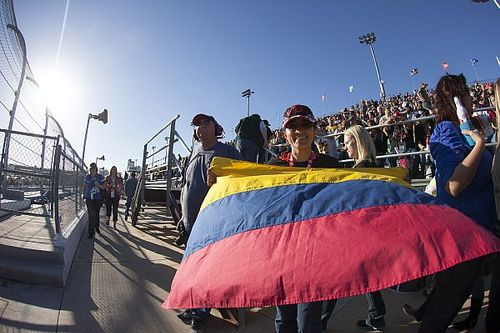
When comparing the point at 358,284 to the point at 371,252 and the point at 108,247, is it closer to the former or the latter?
the point at 371,252

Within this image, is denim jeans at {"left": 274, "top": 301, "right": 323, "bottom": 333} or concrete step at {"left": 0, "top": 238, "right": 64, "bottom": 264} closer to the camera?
denim jeans at {"left": 274, "top": 301, "right": 323, "bottom": 333}

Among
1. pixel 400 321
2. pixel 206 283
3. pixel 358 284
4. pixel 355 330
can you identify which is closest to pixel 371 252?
pixel 358 284

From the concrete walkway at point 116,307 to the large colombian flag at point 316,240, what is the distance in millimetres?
1513

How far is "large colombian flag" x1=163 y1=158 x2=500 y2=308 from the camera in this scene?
1.27 metres

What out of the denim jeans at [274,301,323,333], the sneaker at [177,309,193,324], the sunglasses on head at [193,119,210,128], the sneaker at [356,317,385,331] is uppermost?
the sunglasses on head at [193,119,210,128]

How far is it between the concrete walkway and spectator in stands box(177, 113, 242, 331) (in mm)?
157

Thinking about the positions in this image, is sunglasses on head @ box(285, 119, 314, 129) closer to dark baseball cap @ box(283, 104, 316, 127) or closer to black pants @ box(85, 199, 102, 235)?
dark baseball cap @ box(283, 104, 316, 127)

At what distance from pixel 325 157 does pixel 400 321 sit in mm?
1816

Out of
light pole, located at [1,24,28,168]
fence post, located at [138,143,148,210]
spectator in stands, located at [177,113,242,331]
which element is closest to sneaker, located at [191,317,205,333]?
spectator in stands, located at [177,113,242,331]

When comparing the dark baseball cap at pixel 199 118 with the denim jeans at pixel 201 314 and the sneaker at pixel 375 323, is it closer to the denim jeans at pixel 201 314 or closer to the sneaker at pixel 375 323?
the denim jeans at pixel 201 314

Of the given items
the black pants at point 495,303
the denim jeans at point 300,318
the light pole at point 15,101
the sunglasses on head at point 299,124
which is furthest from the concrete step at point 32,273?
the black pants at point 495,303

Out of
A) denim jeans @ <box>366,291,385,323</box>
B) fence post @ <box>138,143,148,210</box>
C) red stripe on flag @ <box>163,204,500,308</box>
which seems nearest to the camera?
red stripe on flag @ <box>163,204,500,308</box>

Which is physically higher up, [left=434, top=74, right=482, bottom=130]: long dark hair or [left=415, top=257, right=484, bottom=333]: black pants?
[left=434, top=74, right=482, bottom=130]: long dark hair

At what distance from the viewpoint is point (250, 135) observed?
241 inches
